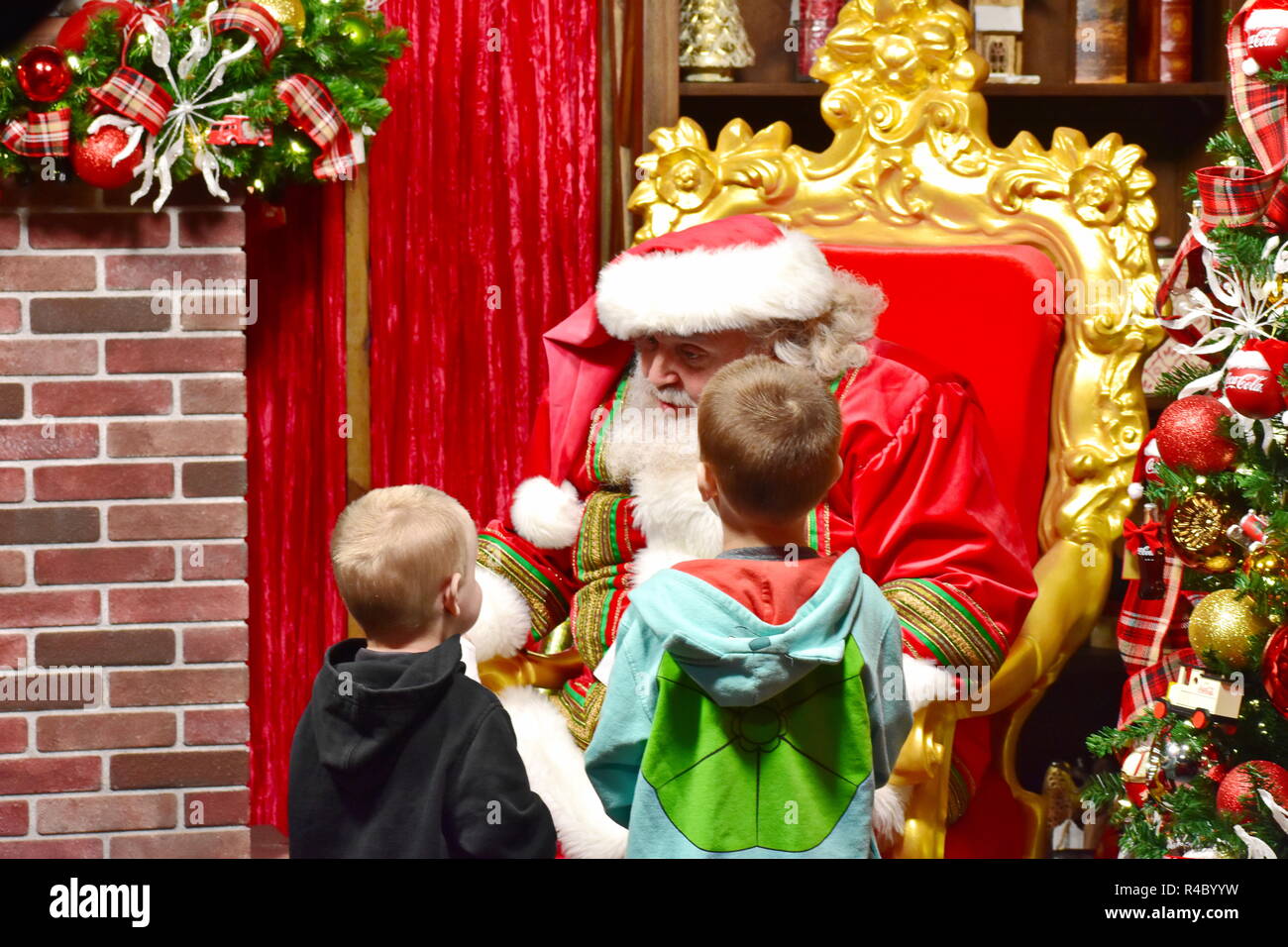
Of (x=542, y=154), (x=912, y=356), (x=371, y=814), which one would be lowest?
(x=371, y=814)

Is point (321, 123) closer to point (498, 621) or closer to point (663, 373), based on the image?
point (663, 373)

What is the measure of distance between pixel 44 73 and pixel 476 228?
3.07 feet

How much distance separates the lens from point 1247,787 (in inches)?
74.0

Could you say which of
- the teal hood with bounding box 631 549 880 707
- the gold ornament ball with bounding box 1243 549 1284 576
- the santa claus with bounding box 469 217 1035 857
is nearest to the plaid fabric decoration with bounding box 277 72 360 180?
the santa claus with bounding box 469 217 1035 857

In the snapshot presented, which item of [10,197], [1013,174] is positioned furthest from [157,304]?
[1013,174]

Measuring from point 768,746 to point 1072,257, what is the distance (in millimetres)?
1350

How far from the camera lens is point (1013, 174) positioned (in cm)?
262

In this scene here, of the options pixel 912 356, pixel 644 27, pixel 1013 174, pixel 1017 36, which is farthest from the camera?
pixel 1017 36

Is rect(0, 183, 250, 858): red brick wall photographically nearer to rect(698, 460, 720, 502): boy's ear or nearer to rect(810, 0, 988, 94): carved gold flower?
rect(698, 460, 720, 502): boy's ear

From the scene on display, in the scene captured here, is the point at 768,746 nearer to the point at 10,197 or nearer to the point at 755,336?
the point at 755,336

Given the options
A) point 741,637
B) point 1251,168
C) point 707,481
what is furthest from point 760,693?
point 1251,168

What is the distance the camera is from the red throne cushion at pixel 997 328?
2.54m

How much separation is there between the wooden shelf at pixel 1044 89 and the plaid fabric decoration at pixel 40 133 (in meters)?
1.18

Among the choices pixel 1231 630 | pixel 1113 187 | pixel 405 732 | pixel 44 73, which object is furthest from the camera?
pixel 1113 187
